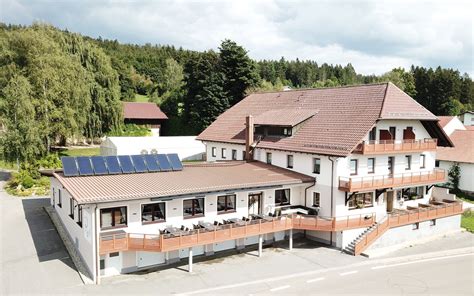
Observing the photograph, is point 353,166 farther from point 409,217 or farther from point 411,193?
point 411,193

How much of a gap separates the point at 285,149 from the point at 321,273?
32.1 ft

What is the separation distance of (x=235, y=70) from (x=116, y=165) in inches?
1473

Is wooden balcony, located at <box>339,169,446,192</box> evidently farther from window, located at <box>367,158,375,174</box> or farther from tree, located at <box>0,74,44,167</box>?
tree, located at <box>0,74,44,167</box>

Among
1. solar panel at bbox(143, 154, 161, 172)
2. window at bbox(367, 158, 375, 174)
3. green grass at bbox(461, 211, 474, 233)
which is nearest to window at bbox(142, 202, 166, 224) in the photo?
solar panel at bbox(143, 154, 161, 172)

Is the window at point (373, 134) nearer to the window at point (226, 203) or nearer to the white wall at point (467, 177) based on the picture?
the window at point (226, 203)

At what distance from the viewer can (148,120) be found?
67375mm

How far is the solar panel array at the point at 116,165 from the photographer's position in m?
23.0

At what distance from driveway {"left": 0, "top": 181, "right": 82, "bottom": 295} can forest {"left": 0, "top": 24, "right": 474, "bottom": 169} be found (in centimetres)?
1098

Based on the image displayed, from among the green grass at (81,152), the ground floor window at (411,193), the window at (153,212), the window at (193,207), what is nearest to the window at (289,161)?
the window at (193,207)

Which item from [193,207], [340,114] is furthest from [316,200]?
[193,207]

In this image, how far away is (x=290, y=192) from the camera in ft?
88.2

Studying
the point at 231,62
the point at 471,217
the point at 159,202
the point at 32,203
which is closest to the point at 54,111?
the point at 32,203

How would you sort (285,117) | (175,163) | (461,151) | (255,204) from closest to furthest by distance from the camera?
1. (255,204)
2. (175,163)
3. (285,117)
4. (461,151)

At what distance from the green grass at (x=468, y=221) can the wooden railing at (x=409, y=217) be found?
218 cm
